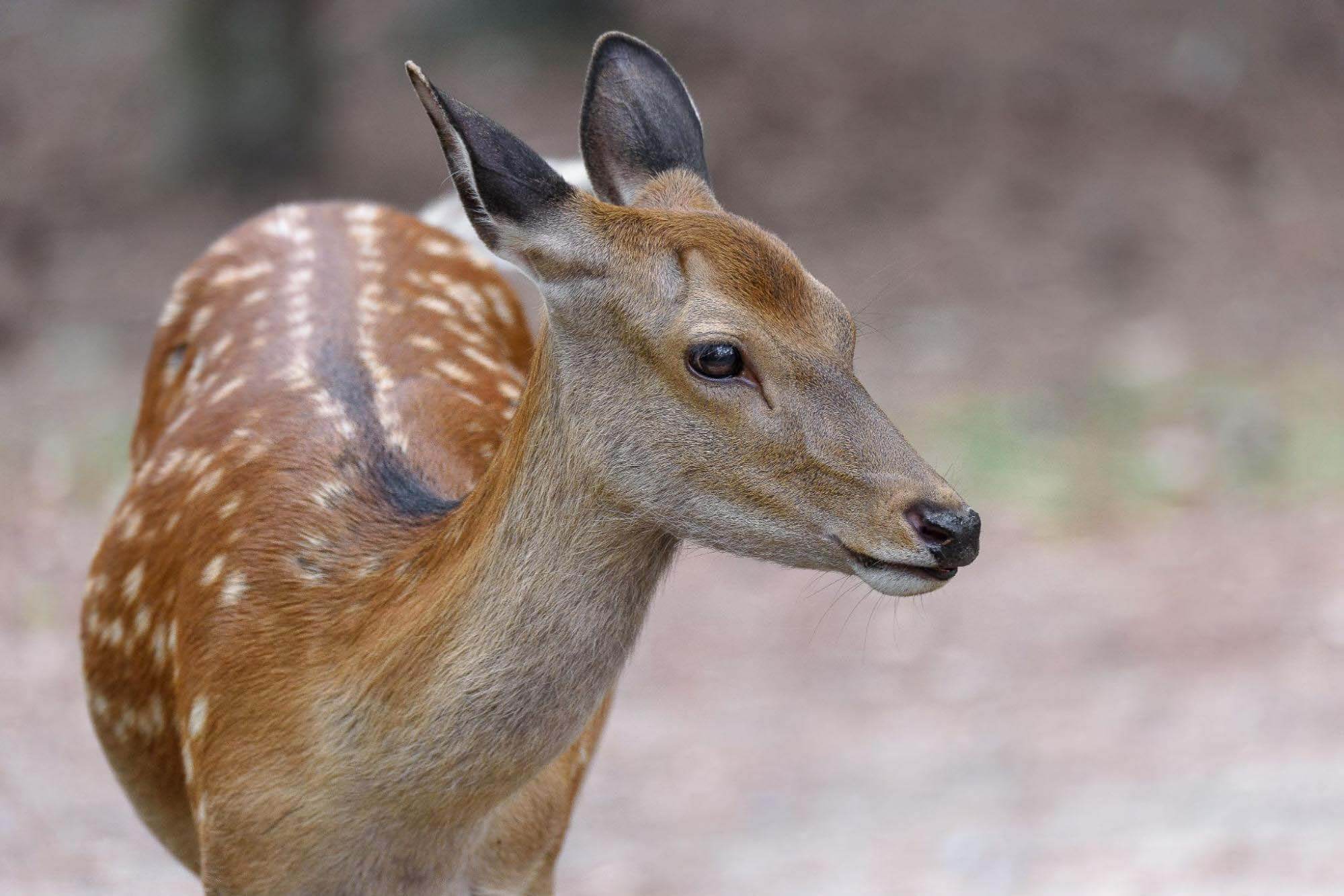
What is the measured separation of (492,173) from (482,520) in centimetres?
68

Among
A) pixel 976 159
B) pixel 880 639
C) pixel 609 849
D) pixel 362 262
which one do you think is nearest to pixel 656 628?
pixel 880 639

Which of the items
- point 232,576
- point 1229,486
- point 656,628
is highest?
point 1229,486

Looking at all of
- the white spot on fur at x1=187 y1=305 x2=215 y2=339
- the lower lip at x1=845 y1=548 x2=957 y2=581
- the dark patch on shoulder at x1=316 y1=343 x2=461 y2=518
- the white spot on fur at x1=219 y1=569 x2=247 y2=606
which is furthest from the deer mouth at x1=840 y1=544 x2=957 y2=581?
the white spot on fur at x1=187 y1=305 x2=215 y2=339

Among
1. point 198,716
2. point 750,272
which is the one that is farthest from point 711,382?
point 198,716

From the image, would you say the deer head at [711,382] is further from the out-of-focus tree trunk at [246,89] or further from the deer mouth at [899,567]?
the out-of-focus tree trunk at [246,89]

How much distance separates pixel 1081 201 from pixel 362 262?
26.8ft

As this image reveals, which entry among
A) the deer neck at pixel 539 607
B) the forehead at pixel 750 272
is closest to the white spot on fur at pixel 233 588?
the deer neck at pixel 539 607

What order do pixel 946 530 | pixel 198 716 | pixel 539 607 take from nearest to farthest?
pixel 946 530, pixel 539 607, pixel 198 716

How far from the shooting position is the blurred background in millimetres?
6730

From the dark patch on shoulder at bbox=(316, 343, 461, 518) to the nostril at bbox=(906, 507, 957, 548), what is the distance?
1.14 m

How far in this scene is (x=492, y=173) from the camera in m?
3.21

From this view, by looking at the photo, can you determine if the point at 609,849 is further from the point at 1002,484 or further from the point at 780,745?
the point at 1002,484

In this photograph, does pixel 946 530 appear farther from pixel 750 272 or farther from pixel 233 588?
pixel 233 588

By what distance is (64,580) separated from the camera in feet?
26.9
